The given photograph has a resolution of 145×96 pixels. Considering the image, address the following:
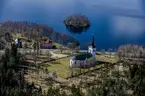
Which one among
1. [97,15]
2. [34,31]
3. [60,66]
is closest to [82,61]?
[60,66]

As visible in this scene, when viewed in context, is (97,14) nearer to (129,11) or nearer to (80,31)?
(129,11)

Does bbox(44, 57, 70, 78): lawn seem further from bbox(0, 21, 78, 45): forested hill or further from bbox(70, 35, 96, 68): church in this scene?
bbox(0, 21, 78, 45): forested hill

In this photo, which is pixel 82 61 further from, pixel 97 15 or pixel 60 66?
pixel 97 15

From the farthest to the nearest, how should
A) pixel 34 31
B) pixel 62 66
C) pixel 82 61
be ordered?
pixel 34 31
pixel 62 66
pixel 82 61

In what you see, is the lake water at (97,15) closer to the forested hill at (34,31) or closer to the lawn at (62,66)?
the forested hill at (34,31)

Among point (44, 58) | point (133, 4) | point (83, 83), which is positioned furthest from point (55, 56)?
point (133, 4)

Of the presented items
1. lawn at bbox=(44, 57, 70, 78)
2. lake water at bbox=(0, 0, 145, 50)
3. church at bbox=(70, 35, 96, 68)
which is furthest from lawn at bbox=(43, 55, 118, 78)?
lake water at bbox=(0, 0, 145, 50)

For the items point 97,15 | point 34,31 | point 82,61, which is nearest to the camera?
point 82,61

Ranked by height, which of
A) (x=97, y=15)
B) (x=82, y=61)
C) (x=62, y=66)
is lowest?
(x=62, y=66)

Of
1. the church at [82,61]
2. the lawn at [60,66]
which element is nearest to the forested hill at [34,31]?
the lawn at [60,66]
